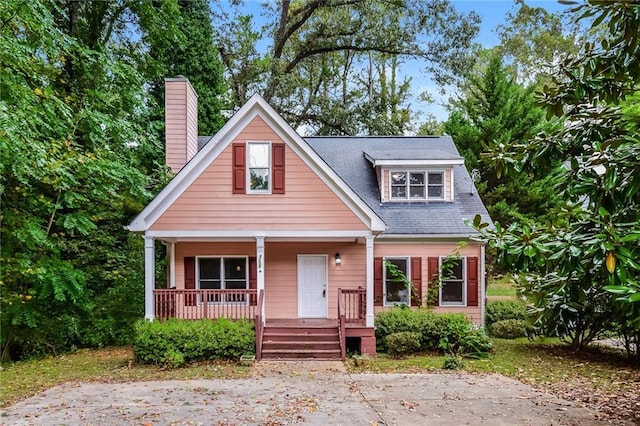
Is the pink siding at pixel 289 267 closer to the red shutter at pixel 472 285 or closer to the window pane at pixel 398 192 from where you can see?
the window pane at pixel 398 192

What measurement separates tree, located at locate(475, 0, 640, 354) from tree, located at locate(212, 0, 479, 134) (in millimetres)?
17270

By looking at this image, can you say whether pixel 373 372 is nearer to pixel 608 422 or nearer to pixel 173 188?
pixel 608 422

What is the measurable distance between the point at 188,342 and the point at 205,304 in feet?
4.34

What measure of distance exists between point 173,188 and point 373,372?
6.57 metres

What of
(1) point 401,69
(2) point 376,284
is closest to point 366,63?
(1) point 401,69

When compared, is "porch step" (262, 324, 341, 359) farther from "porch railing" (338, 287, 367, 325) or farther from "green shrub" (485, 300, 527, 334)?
"green shrub" (485, 300, 527, 334)

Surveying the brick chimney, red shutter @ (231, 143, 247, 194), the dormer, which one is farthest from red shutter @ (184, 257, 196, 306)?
the dormer

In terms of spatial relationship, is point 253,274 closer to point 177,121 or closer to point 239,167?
point 239,167

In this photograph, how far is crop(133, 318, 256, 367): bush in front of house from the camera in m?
10.0

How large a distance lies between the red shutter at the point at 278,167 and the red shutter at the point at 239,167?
0.76 meters

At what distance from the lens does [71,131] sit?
11.8 metres

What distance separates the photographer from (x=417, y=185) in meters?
14.2

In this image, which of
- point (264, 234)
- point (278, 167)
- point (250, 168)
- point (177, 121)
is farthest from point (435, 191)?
point (177, 121)

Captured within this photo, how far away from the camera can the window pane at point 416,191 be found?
46.5ft
